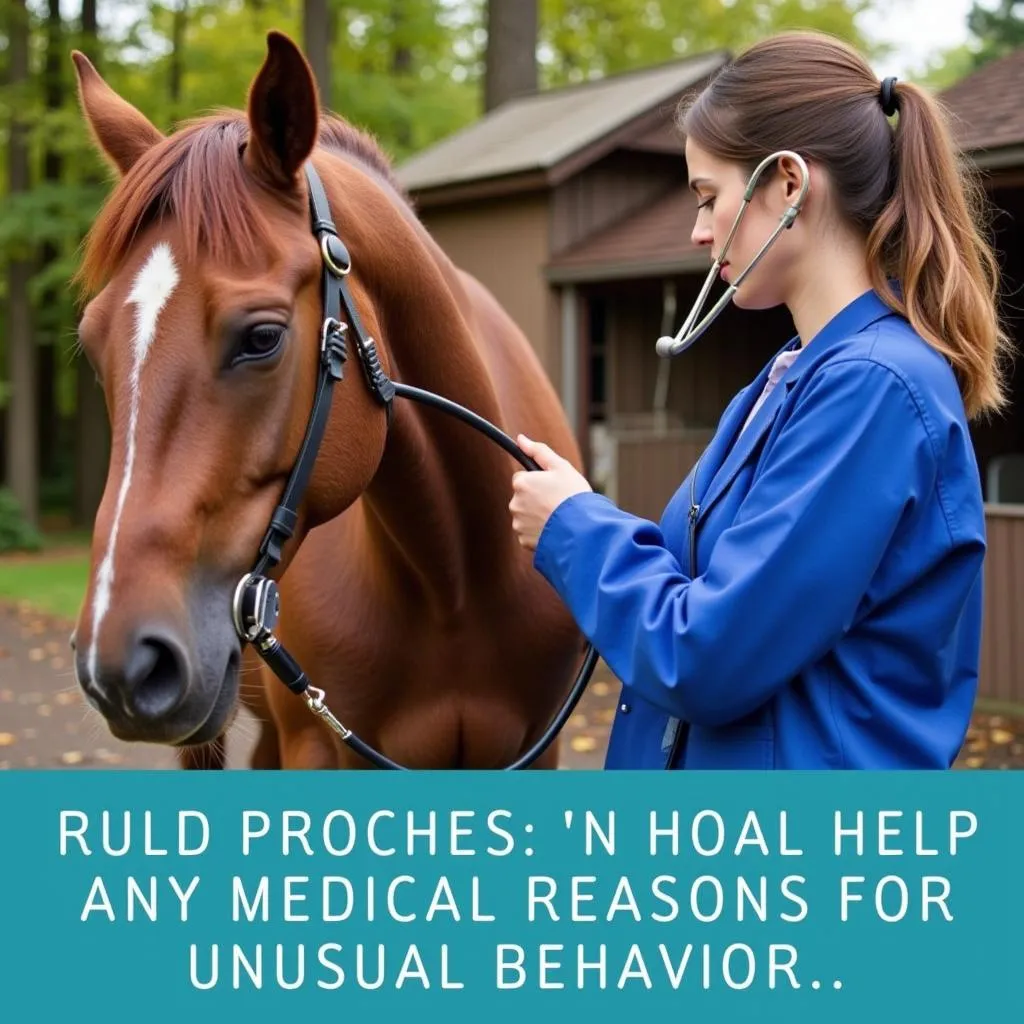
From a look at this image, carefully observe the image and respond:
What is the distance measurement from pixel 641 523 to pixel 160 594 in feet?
2.26

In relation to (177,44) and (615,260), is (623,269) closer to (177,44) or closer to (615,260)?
(615,260)

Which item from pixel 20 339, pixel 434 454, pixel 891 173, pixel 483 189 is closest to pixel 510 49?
pixel 483 189

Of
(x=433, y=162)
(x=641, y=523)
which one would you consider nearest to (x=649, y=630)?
(x=641, y=523)

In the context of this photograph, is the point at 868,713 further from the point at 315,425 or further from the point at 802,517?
the point at 315,425

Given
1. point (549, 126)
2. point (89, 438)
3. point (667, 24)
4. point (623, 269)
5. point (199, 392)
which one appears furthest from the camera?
point (667, 24)

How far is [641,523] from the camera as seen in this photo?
1.76 m

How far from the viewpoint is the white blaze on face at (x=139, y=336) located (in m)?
1.54

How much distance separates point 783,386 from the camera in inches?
68.8

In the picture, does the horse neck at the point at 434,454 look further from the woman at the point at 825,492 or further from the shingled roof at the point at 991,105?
the shingled roof at the point at 991,105

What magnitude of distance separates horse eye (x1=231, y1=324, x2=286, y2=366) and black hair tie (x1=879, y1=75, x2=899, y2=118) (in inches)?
37.7

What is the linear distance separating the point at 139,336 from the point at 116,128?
640mm

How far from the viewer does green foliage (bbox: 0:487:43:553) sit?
1672cm

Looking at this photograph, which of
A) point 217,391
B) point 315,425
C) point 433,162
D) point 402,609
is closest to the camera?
point 217,391

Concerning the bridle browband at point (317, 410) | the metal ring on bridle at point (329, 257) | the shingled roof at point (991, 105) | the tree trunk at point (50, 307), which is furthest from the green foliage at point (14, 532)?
the metal ring on bridle at point (329, 257)
